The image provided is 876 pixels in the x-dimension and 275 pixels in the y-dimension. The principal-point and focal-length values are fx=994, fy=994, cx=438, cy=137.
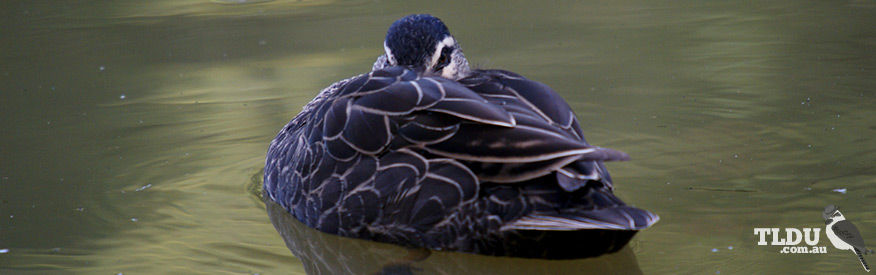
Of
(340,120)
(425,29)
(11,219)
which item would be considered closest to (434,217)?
(340,120)

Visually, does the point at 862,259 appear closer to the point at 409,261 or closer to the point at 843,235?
the point at 843,235

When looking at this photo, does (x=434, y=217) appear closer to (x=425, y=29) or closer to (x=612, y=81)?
(x=425, y=29)

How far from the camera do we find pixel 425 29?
19.3 feet

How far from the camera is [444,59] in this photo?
6.00 meters

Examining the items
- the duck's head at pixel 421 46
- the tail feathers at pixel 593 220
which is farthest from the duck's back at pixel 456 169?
A: the duck's head at pixel 421 46

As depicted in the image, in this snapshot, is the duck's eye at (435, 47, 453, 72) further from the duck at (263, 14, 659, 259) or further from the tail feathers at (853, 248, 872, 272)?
the tail feathers at (853, 248, 872, 272)

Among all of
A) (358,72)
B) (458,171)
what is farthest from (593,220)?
(358,72)

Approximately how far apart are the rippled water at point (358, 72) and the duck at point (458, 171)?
0.16 m

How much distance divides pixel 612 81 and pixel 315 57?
3318mm

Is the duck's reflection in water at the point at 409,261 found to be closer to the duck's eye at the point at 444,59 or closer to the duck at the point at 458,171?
the duck at the point at 458,171

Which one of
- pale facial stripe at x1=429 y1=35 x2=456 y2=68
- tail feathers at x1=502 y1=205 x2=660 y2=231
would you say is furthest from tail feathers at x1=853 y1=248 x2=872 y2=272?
pale facial stripe at x1=429 y1=35 x2=456 y2=68

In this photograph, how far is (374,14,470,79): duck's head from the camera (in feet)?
19.1

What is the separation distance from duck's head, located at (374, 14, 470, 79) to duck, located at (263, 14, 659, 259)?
1.60 ft

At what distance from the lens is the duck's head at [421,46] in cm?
584
